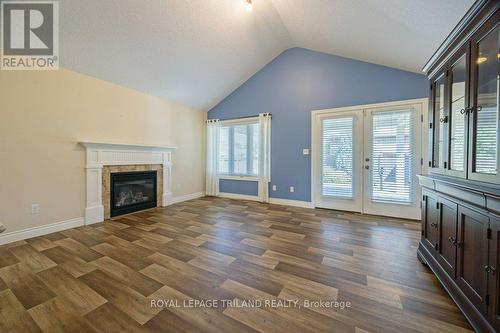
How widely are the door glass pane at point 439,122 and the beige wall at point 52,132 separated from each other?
4537 mm

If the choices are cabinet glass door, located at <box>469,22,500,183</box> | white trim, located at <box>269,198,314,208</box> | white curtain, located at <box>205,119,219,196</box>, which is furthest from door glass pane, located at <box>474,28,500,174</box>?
white curtain, located at <box>205,119,219,196</box>

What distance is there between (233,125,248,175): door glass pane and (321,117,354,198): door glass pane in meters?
1.91

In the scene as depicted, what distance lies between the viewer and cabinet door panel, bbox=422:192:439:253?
189cm

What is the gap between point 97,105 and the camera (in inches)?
136

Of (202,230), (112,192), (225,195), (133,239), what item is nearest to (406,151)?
(202,230)

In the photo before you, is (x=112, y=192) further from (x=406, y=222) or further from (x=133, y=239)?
(x=406, y=222)

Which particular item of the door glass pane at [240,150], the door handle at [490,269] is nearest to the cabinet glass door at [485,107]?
the door handle at [490,269]

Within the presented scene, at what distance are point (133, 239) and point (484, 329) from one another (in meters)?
3.25

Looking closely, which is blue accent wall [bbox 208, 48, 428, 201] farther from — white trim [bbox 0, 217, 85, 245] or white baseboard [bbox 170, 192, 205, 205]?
white trim [bbox 0, 217, 85, 245]

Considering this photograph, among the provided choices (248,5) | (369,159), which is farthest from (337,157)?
(248,5)

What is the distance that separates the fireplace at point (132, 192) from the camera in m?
3.74

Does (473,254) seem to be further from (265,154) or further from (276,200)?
(265,154)
